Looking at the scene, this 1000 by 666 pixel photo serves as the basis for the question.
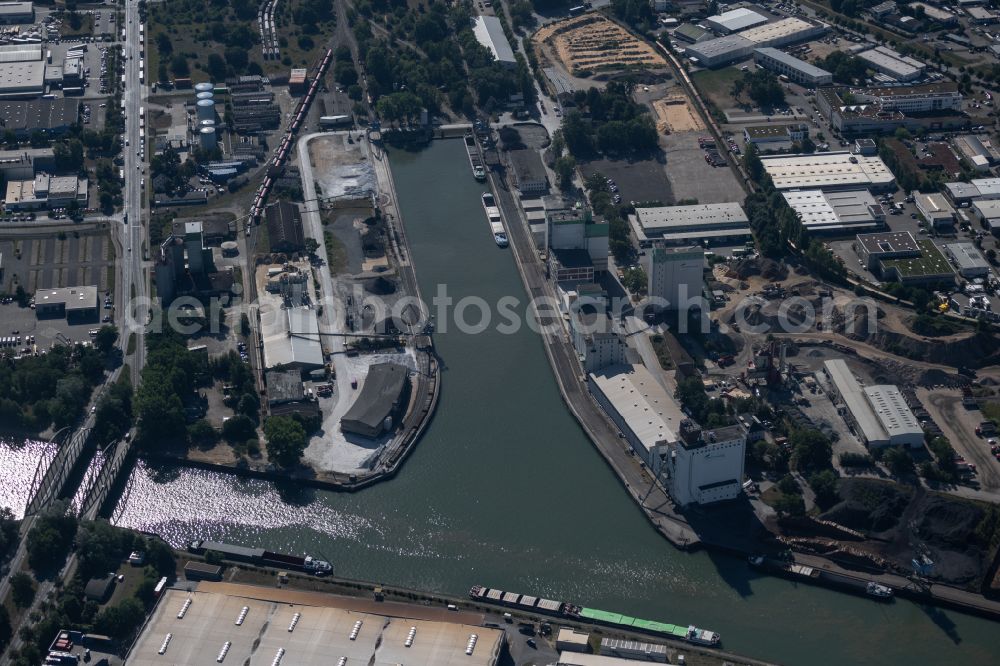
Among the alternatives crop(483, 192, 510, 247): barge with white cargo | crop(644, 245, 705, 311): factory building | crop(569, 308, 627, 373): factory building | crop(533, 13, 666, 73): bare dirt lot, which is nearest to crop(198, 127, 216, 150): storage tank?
crop(483, 192, 510, 247): barge with white cargo

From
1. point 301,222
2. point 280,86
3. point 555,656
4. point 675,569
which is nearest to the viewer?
point 555,656

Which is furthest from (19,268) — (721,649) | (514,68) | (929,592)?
(929,592)

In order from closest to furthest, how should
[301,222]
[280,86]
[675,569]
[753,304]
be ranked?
[675,569]
[753,304]
[301,222]
[280,86]

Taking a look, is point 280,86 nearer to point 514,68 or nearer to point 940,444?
point 514,68

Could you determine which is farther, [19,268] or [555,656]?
[19,268]

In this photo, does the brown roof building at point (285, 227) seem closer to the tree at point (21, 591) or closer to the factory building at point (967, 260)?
the tree at point (21, 591)

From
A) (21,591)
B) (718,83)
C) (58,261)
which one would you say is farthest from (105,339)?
(718,83)
